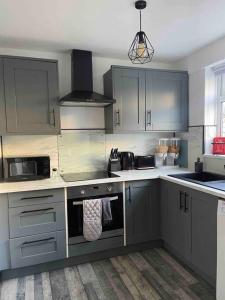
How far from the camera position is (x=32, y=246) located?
87.9 inches

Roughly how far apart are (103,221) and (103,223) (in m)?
0.03

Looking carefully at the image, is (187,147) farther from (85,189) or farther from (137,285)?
(137,285)

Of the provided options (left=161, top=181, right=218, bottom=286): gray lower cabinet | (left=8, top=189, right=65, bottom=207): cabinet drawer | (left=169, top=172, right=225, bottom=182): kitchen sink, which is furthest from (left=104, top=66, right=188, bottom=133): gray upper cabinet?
(left=8, top=189, right=65, bottom=207): cabinet drawer

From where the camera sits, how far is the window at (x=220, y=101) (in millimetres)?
2744

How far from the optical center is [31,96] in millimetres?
2414

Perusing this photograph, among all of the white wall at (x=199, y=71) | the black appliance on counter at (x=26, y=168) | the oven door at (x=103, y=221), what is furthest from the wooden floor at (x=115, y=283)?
the white wall at (x=199, y=71)

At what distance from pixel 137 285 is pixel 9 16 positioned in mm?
2493

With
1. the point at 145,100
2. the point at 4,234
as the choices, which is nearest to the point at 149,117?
the point at 145,100

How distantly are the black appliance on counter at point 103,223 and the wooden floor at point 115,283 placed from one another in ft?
0.70

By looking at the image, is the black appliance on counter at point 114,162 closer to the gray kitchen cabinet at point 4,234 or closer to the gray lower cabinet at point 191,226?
the gray lower cabinet at point 191,226

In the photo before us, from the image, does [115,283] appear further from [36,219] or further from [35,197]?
[35,197]

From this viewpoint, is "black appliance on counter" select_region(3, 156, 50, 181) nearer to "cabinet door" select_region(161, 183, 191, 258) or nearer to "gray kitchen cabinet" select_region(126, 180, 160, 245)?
"gray kitchen cabinet" select_region(126, 180, 160, 245)

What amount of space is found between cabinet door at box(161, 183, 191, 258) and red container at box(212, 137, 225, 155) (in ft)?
2.29

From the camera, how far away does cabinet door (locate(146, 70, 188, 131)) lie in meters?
2.87
